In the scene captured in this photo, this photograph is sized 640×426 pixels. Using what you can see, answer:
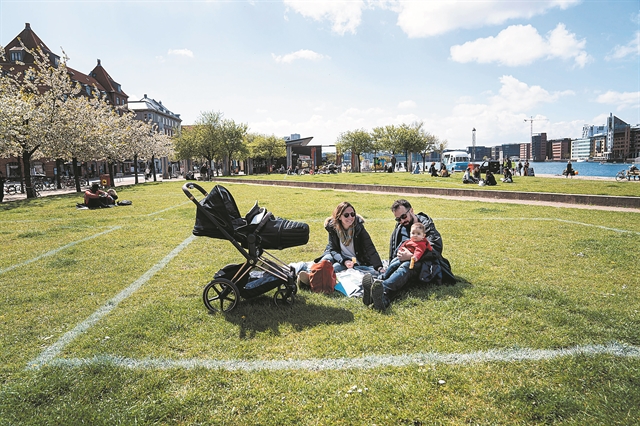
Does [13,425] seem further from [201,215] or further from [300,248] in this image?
[300,248]

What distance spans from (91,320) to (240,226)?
2.16 meters

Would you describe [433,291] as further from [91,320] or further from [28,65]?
[28,65]

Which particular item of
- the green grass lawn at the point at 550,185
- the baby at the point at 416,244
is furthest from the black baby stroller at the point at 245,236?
the green grass lawn at the point at 550,185

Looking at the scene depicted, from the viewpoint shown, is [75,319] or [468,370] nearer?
[468,370]

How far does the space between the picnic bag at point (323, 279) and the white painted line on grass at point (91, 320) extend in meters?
2.67

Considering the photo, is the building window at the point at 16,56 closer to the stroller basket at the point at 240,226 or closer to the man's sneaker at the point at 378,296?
the stroller basket at the point at 240,226

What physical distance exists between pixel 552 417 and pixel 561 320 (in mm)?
1868

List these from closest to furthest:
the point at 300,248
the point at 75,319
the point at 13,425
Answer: the point at 13,425
the point at 75,319
the point at 300,248

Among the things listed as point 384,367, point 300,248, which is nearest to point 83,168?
point 300,248

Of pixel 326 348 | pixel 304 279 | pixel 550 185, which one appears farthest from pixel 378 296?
pixel 550 185

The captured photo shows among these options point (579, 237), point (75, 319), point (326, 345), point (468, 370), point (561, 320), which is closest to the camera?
point (468, 370)

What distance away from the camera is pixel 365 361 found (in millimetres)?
3475

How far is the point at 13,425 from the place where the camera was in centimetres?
267

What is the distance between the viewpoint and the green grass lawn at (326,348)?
2.81 metres
